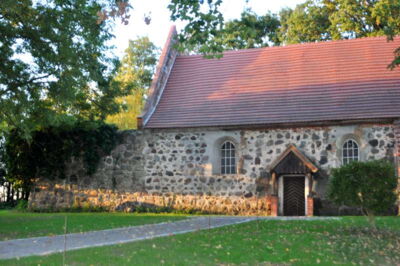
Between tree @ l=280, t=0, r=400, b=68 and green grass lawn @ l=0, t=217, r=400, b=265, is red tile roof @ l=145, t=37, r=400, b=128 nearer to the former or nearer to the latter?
tree @ l=280, t=0, r=400, b=68

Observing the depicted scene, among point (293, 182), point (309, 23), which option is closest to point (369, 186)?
point (293, 182)

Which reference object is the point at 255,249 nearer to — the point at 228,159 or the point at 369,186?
the point at 369,186

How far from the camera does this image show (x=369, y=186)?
11875mm

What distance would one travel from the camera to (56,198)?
21875 mm

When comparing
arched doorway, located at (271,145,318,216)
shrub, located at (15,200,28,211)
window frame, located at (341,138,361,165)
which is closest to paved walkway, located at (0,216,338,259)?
arched doorway, located at (271,145,318,216)

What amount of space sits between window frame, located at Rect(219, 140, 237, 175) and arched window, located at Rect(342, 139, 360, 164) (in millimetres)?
4396

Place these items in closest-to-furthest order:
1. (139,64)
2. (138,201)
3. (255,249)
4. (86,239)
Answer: (255,249), (86,239), (138,201), (139,64)

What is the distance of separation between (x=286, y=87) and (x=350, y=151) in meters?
3.88

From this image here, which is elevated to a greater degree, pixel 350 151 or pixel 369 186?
pixel 350 151

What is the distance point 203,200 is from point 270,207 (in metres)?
2.83

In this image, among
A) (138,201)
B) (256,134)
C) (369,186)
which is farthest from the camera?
(138,201)

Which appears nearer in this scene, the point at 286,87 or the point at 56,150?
the point at 286,87

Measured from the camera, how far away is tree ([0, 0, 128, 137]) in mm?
14109

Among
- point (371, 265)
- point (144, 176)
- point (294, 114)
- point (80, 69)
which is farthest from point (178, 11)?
point (144, 176)
